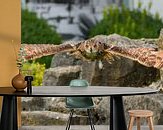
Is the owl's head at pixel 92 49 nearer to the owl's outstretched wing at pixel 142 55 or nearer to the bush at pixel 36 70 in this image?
the owl's outstretched wing at pixel 142 55

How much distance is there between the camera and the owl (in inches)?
266

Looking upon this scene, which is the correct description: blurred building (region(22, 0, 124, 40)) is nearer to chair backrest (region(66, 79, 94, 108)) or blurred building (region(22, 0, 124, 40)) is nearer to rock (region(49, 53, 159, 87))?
rock (region(49, 53, 159, 87))

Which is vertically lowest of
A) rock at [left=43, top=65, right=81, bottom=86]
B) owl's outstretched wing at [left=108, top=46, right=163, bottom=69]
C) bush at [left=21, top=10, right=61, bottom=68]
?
rock at [left=43, top=65, right=81, bottom=86]

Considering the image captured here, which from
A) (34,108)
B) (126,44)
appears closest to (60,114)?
(34,108)

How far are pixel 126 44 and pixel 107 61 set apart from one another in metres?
0.43

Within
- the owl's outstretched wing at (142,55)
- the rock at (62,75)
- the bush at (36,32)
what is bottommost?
the rock at (62,75)

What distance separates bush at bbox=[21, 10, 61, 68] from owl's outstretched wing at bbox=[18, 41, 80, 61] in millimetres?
230

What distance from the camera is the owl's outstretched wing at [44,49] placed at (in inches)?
268

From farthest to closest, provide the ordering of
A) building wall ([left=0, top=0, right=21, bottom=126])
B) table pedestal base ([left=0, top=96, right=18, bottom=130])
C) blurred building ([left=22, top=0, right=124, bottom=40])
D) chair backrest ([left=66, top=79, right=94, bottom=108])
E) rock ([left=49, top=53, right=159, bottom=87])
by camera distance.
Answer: blurred building ([left=22, top=0, right=124, bottom=40])
rock ([left=49, top=53, right=159, bottom=87])
building wall ([left=0, top=0, right=21, bottom=126])
chair backrest ([left=66, top=79, right=94, bottom=108])
table pedestal base ([left=0, top=96, right=18, bottom=130])

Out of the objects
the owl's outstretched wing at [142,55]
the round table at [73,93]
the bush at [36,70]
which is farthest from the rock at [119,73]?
the round table at [73,93]

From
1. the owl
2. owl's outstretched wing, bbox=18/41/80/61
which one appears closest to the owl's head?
the owl

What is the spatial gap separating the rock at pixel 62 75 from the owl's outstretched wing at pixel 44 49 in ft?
0.85

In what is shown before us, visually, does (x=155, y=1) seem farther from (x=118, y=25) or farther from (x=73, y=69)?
(x=73, y=69)

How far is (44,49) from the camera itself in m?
6.88
